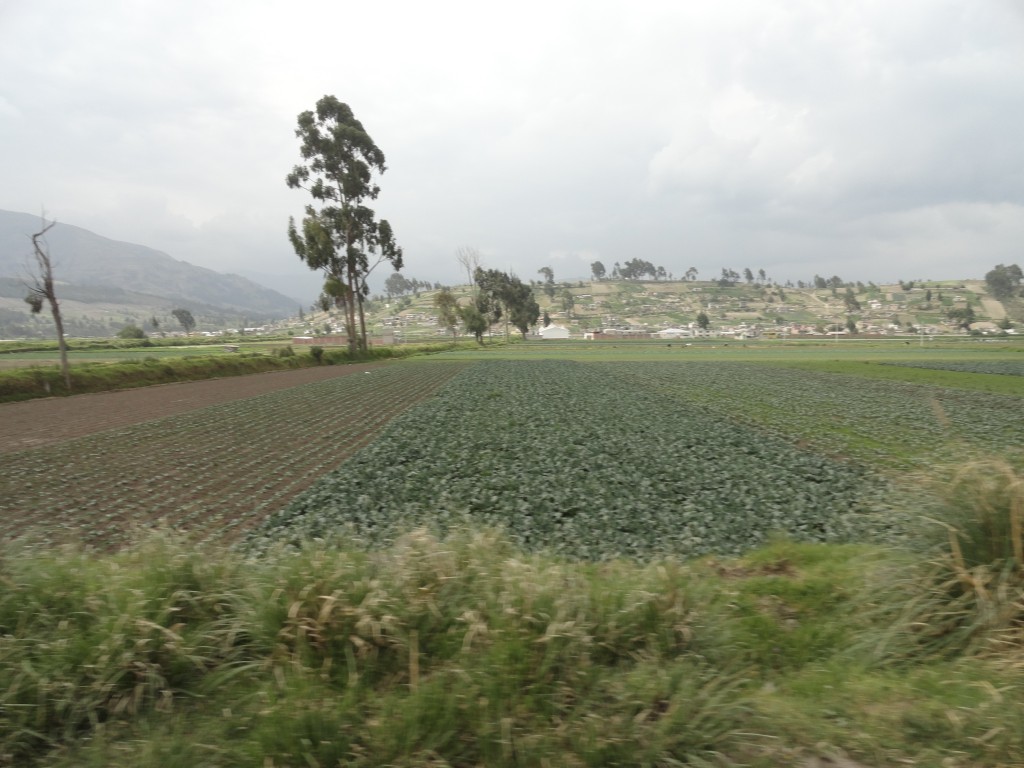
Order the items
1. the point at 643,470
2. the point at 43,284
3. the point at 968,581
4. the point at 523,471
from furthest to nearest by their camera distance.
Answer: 1. the point at 43,284
2. the point at 523,471
3. the point at 643,470
4. the point at 968,581

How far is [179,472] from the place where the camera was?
12945mm

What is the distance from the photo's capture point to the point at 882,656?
4.15m

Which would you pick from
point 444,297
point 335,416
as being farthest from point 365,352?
point 444,297

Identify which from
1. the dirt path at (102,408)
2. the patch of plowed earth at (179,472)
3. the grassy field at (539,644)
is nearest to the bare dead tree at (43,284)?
the dirt path at (102,408)

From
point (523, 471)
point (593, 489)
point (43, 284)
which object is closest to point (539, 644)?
point (593, 489)

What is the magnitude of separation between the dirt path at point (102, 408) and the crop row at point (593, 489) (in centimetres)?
1144

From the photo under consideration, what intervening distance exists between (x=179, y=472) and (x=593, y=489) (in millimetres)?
10152

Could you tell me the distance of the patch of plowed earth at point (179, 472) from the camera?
30.1 ft

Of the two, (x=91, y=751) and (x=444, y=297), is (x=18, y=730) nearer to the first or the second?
(x=91, y=751)

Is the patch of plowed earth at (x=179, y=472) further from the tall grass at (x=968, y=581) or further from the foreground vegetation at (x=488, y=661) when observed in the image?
the tall grass at (x=968, y=581)

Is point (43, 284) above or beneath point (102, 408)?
above

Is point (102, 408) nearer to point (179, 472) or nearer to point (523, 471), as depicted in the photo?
point (179, 472)

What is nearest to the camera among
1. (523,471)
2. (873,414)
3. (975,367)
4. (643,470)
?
(643,470)

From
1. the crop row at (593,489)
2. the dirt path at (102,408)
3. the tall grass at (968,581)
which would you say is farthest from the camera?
the dirt path at (102,408)
